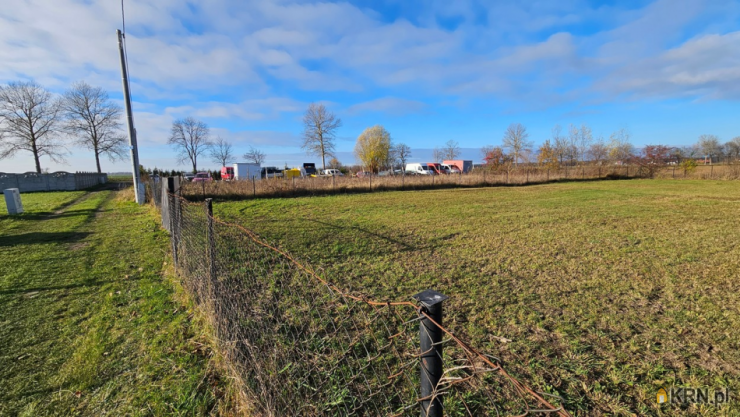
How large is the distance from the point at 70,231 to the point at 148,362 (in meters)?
7.77

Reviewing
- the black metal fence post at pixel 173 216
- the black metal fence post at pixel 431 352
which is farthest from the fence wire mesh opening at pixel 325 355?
the black metal fence post at pixel 173 216

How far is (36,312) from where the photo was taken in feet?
11.6

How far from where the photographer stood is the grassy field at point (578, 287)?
2471mm

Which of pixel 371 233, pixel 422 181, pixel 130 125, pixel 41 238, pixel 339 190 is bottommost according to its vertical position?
pixel 371 233

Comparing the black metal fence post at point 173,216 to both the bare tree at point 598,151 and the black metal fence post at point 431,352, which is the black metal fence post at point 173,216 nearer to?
the black metal fence post at point 431,352

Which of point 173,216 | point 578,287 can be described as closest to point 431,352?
point 578,287

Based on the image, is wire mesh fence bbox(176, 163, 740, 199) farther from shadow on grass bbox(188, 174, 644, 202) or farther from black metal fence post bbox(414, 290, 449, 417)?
black metal fence post bbox(414, 290, 449, 417)

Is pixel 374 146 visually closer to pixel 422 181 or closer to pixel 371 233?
pixel 422 181

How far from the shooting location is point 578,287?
4102 millimetres

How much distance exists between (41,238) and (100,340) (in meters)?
6.51

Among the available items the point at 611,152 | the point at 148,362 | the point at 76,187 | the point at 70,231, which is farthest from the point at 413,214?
the point at 611,152

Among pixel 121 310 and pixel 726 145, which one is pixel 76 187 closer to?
pixel 121 310

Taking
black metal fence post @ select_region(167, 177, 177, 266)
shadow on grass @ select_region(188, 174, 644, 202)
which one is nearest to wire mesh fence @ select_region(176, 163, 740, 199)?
shadow on grass @ select_region(188, 174, 644, 202)

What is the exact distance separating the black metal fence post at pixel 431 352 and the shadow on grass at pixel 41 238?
29.1ft
